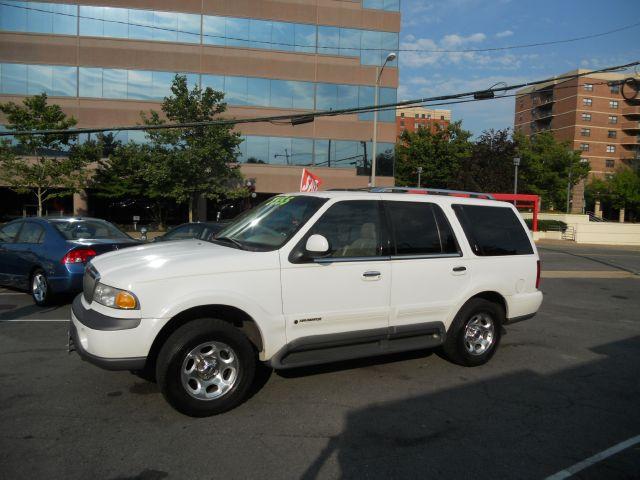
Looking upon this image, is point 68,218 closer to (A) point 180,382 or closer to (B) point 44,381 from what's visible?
(B) point 44,381

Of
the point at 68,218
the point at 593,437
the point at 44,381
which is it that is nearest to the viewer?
the point at 593,437

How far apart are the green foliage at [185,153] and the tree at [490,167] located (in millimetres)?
24747

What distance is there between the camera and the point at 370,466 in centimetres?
338

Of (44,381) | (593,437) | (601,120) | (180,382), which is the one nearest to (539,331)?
(593,437)

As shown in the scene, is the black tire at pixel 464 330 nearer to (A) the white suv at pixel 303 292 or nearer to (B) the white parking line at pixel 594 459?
(A) the white suv at pixel 303 292

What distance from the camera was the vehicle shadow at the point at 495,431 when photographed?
3410mm

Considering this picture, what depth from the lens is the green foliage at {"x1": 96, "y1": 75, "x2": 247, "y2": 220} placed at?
28.3 meters

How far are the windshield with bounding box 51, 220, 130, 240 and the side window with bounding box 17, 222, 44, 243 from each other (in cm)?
27

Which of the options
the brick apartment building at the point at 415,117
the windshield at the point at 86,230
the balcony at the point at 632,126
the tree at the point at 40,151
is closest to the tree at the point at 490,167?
the tree at the point at 40,151

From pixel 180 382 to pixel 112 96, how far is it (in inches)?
1369

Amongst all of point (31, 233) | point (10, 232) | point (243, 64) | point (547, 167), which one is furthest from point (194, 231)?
point (547, 167)

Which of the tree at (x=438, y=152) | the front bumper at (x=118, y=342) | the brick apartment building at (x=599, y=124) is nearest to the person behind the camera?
the front bumper at (x=118, y=342)

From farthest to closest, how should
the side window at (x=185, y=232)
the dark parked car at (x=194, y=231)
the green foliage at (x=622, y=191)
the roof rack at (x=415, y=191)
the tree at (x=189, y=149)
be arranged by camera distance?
the green foliage at (x=622, y=191) → the tree at (x=189, y=149) → the side window at (x=185, y=232) → the dark parked car at (x=194, y=231) → the roof rack at (x=415, y=191)

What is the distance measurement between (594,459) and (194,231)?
918 cm
